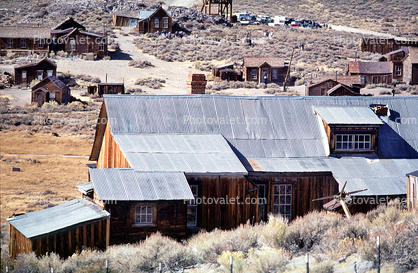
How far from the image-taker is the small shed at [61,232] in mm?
13500

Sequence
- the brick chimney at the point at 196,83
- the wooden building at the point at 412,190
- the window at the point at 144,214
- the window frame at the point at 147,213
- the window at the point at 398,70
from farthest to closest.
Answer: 1. the window at the point at 398,70
2. the brick chimney at the point at 196,83
3. the wooden building at the point at 412,190
4. the window at the point at 144,214
5. the window frame at the point at 147,213

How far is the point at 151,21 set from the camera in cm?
7725

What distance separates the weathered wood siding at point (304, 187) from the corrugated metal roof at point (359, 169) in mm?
309

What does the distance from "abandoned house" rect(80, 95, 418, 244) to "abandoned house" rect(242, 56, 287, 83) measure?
35091mm

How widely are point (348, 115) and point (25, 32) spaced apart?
52.0m

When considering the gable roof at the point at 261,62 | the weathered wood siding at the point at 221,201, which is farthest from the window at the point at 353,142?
the gable roof at the point at 261,62

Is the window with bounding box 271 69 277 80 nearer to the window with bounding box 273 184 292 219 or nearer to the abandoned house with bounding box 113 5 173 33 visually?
the abandoned house with bounding box 113 5 173 33

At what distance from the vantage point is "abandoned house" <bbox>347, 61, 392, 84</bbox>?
5638 cm

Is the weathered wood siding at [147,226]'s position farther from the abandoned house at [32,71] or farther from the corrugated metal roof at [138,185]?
the abandoned house at [32,71]

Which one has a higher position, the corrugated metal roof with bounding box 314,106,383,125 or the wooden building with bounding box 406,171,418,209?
the corrugated metal roof with bounding box 314,106,383,125

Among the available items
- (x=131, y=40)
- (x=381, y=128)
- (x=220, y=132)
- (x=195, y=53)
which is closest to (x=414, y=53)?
(x=195, y=53)

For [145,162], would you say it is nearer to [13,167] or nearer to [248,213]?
[248,213]

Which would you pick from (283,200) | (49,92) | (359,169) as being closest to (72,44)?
(49,92)

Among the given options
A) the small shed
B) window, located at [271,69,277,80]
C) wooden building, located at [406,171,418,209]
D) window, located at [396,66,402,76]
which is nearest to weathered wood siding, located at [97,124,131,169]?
the small shed
